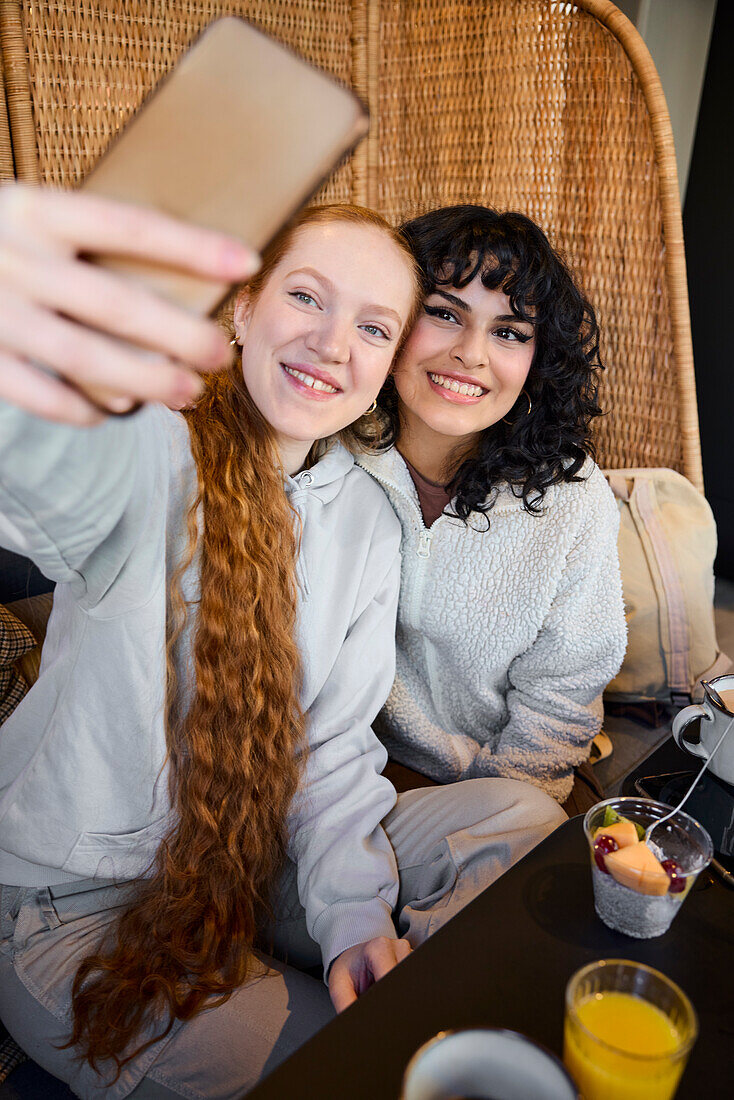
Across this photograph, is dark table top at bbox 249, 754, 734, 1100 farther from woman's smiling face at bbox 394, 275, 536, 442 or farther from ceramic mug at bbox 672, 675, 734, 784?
woman's smiling face at bbox 394, 275, 536, 442

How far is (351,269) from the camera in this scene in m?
1.04

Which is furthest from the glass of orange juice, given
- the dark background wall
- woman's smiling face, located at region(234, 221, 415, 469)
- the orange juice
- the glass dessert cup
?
the dark background wall

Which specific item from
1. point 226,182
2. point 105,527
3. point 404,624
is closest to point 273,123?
point 226,182

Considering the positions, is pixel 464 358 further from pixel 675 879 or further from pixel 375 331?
pixel 675 879

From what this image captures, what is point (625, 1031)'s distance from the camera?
50 cm

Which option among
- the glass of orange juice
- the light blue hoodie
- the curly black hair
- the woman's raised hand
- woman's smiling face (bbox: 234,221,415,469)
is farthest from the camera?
the curly black hair

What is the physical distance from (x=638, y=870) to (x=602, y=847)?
4 centimetres

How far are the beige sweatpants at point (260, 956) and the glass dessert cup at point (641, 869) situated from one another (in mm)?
308

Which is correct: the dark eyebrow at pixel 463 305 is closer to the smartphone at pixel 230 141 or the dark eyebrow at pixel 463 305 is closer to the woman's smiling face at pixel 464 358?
the woman's smiling face at pixel 464 358

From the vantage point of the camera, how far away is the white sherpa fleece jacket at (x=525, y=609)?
1.25 m

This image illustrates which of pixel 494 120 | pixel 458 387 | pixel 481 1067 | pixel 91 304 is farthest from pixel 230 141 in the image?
pixel 494 120

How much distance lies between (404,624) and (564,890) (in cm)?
67

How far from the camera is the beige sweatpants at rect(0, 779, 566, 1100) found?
2.67 ft

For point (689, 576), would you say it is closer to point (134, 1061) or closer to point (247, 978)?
point (247, 978)
